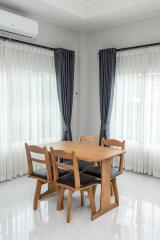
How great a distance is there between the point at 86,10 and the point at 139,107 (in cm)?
200

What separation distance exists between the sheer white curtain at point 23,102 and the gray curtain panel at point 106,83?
95 centimetres

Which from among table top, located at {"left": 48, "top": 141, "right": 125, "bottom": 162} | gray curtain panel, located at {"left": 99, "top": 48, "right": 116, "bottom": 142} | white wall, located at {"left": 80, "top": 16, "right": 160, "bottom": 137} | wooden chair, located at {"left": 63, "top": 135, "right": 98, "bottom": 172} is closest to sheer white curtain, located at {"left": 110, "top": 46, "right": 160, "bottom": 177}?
gray curtain panel, located at {"left": 99, "top": 48, "right": 116, "bottom": 142}

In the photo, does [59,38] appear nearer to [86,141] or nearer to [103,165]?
[86,141]

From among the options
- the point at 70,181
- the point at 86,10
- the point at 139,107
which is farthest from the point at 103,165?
the point at 86,10

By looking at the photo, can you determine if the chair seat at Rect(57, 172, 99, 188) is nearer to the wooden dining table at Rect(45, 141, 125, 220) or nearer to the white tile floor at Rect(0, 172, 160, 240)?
the wooden dining table at Rect(45, 141, 125, 220)

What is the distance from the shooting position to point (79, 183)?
2.70 metres

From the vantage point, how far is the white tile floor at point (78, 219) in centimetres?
254

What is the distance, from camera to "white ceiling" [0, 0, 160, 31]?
383 cm

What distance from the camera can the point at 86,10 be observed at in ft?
14.4

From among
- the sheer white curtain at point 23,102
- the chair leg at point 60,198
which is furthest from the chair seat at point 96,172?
the sheer white curtain at point 23,102

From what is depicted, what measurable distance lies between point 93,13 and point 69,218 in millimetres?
3409

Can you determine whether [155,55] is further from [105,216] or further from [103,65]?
[105,216]

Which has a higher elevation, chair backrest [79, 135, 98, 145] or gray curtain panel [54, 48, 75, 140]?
gray curtain panel [54, 48, 75, 140]

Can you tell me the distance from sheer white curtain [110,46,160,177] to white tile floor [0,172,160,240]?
2.77 feet
